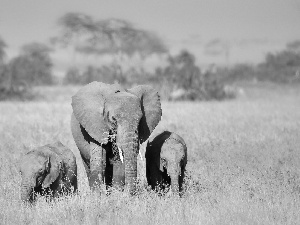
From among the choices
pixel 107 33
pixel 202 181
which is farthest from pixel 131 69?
pixel 202 181

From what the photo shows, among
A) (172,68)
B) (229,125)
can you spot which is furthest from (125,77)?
(229,125)

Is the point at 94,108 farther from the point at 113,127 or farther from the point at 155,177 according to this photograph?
the point at 155,177

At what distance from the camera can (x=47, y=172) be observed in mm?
7844

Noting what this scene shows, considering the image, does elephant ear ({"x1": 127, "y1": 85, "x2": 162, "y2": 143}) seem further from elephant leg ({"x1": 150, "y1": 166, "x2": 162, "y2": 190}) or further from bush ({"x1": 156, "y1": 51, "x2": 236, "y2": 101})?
bush ({"x1": 156, "y1": 51, "x2": 236, "y2": 101})

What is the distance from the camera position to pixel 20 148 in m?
12.7

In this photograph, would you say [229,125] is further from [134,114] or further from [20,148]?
[134,114]

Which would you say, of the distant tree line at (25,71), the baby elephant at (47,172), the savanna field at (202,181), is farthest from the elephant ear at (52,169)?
the distant tree line at (25,71)

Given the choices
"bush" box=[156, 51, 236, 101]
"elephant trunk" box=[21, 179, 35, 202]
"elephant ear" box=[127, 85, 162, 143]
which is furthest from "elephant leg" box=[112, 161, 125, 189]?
"bush" box=[156, 51, 236, 101]

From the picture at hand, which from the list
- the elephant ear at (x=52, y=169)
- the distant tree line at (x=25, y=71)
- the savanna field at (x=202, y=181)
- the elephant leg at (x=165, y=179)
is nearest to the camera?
the savanna field at (x=202, y=181)

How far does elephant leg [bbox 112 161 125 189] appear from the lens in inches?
332

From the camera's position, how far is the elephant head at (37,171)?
751 cm

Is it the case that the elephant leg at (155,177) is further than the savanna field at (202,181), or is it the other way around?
the elephant leg at (155,177)

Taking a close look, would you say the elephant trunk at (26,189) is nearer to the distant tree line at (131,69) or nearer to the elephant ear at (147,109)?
the elephant ear at (147,109)

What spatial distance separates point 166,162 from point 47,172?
6.29 feet
